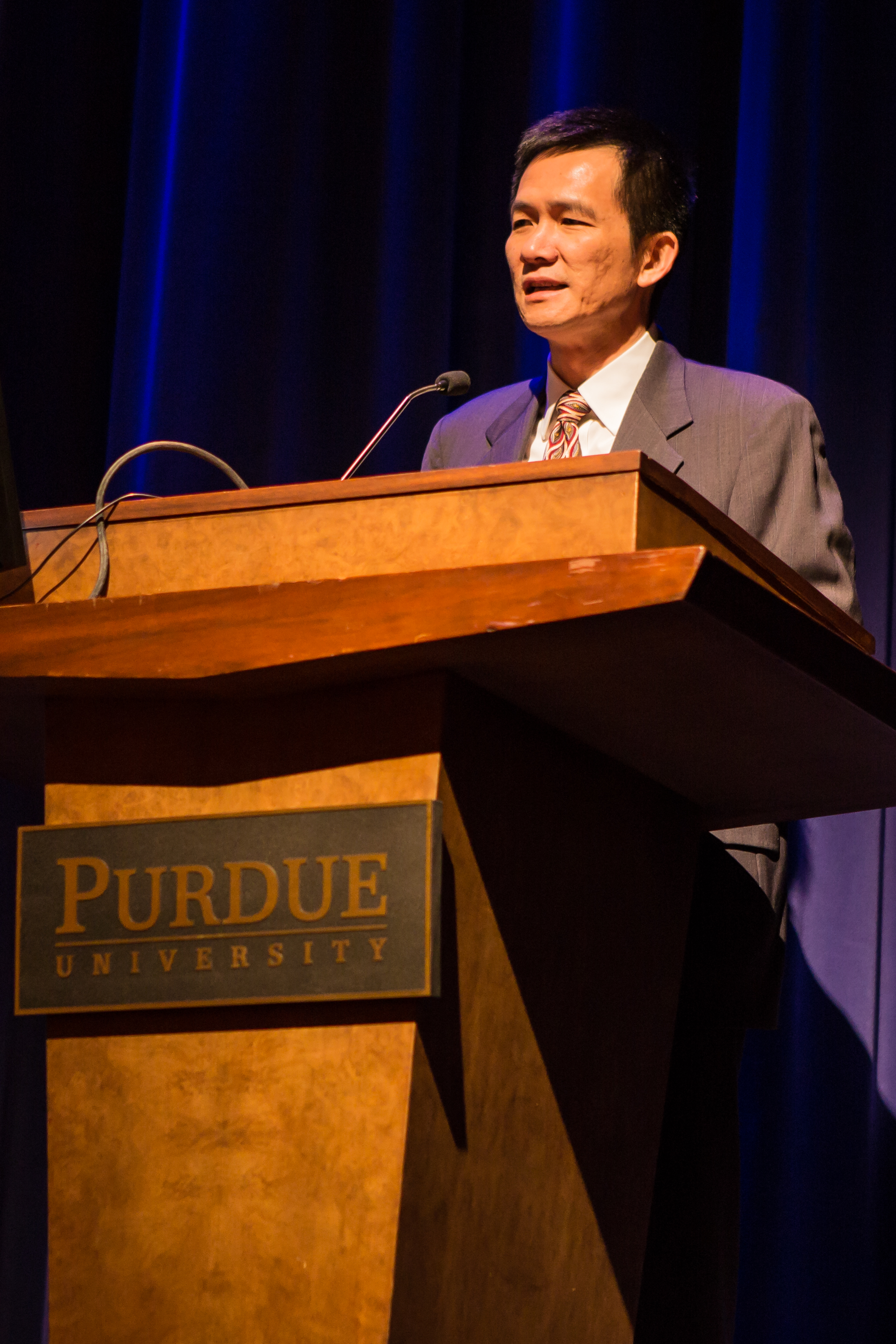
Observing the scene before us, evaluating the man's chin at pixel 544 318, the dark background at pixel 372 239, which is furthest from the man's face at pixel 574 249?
the dark background at pixel 372 239

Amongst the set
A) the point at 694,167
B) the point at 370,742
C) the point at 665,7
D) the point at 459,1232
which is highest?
the point at 665,7

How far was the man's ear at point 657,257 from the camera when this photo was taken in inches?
82.8

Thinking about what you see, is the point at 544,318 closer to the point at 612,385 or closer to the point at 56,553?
the point at 612,385

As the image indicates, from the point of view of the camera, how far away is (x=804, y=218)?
2.65 meters

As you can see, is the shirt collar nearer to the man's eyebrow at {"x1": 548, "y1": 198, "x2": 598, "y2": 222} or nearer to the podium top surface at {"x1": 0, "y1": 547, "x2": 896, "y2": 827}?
the man's eyebrow at {"x1": 548, "y1": 198, "x2": 598, "y2": 222}

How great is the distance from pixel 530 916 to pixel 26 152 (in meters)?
2.02

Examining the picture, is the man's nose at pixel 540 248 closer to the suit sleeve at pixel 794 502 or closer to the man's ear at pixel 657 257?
the man's ear at pixel 657 257

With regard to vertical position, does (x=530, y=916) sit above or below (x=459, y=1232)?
above

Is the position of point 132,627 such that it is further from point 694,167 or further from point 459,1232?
point 694,167

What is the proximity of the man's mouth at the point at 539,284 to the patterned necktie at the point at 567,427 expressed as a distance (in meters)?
0.14

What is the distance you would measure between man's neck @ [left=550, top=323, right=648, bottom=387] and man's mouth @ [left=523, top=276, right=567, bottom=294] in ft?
0.22

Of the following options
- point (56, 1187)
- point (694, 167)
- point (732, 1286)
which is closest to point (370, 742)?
point (56, 1187)

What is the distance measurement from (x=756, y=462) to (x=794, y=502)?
6 centimetres

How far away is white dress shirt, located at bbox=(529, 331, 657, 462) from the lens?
6.27 ft
